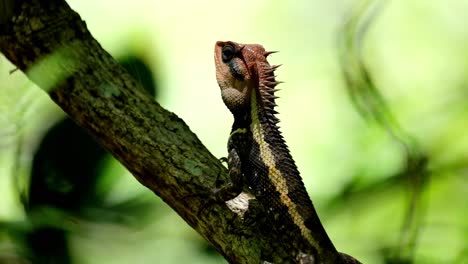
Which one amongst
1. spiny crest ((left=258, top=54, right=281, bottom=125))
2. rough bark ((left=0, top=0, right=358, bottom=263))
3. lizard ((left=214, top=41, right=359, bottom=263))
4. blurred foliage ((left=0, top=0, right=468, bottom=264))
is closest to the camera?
blurred foliage ((left=0, top=0, right=468, bottom=264))

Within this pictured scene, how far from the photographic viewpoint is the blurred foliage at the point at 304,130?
193 centimetres

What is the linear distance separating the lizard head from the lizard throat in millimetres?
49

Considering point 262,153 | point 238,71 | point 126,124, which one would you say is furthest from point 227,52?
point 126,124

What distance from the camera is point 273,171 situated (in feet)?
8.94

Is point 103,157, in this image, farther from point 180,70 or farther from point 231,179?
point 180,70

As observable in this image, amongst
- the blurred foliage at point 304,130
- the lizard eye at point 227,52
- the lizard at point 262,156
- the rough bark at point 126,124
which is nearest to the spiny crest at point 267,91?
the lizard at point 262,156

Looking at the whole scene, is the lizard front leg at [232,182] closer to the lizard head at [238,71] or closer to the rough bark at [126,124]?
the rough bark at [126,124]

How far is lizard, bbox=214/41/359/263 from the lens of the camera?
8.46 feet

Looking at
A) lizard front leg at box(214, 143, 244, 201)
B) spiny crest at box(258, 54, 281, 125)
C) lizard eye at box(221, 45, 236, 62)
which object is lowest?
lizard front leg at box(214, 143, 244, 201)

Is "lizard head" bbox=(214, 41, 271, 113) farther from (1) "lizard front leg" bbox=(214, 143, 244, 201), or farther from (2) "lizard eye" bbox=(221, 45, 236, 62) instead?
(1) "lizard front leg" bbox=(214, 143, 244, 201)

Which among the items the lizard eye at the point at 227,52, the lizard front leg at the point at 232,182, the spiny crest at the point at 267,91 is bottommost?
the lizard front leg at the point at 232,182

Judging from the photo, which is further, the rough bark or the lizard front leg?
the lizard front leg

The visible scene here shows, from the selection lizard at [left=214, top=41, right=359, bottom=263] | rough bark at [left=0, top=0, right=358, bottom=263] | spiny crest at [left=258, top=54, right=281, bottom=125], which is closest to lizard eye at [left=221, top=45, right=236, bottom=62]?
lizard at [left=214, top=41, right=359, bottom=263]

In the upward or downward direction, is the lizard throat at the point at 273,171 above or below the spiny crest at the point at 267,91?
below
